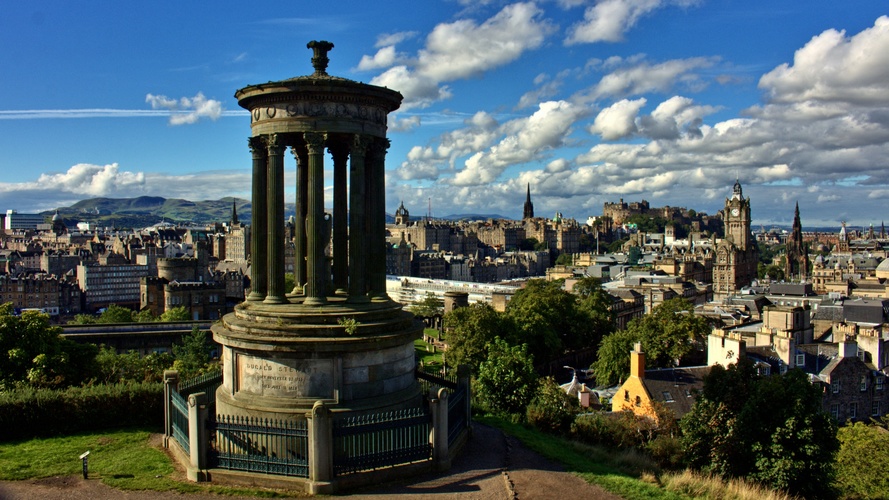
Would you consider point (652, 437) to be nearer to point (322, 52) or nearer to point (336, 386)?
point (336, 386)

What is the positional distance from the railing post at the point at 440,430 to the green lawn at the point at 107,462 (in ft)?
10.8

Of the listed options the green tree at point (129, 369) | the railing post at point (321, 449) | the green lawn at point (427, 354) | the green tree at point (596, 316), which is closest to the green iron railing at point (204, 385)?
the green tree at point (129, 369)

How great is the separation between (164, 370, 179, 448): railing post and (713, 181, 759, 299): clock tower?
122 m

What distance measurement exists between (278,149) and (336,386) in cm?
623

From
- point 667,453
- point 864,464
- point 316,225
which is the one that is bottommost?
point 864,464

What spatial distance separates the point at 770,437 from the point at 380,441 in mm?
11568

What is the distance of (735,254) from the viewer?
142 meters

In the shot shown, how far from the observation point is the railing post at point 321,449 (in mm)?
14469

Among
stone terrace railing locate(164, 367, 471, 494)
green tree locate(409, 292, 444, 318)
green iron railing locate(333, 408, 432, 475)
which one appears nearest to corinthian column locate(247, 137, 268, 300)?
stone terrace railing locate(164, 367, 471, 494)

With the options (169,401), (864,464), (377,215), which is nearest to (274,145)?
(377,215)

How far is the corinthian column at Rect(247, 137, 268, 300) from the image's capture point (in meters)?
18.7

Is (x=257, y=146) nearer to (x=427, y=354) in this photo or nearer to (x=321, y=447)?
(x=321, y=447)

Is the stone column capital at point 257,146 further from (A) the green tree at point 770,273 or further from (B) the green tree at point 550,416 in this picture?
(A) the green tree at point 770,273

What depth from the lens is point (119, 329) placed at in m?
49.1
